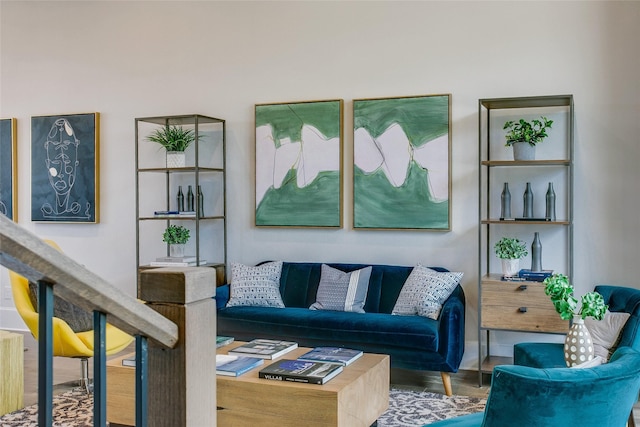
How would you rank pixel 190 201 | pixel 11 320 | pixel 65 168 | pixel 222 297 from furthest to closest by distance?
pixel 11 320 → pixel 65 168 → pixel 190 201 → pixel 222 297

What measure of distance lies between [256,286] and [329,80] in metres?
1.75

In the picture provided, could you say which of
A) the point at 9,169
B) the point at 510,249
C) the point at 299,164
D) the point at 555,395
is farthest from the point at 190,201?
the point at 555,395

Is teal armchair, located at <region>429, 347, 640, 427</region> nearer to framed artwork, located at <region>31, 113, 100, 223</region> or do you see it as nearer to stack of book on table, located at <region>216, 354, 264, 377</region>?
stack of book on table, located at <region>216, 354, 264, 377</region>

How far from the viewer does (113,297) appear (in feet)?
3.40

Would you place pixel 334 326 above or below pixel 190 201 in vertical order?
below

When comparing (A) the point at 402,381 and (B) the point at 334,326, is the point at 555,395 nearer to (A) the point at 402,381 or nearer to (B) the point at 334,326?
(B) the point at 334,326

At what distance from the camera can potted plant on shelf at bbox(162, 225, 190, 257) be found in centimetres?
571

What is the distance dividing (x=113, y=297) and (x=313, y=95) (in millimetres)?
4653

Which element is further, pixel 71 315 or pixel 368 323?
pixel 368 323

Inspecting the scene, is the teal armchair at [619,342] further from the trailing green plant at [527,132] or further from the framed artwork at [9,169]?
the framed artwork at [9,169]

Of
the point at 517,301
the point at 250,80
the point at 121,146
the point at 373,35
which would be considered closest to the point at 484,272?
the point at 517,301

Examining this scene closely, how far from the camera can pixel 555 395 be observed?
76.8 inches

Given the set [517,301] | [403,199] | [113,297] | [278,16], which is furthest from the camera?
[278,16]

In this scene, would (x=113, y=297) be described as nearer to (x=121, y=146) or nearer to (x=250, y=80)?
(x=250, y=80)
